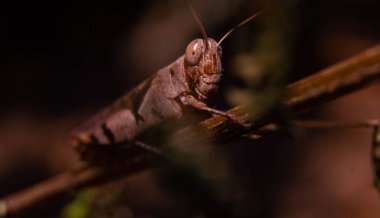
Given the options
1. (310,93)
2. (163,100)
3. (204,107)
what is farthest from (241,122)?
(163,100)

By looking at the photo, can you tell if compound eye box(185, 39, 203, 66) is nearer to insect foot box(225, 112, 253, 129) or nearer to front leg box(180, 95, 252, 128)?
front leg box(180, 95, 252, 128)

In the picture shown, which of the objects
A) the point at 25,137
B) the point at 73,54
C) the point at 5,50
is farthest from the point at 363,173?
the point at 5,50

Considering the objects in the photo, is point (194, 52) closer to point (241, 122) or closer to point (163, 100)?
point (163, 100)

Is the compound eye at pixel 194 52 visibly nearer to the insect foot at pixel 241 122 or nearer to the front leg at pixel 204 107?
the front leg at pixel 204 107

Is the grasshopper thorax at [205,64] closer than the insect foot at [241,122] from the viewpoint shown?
No

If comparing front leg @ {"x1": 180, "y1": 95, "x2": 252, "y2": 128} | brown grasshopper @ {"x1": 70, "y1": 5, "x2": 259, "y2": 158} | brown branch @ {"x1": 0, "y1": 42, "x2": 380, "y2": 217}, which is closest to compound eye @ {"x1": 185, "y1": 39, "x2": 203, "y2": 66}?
brown grasshopper @ {"x1": 70, "y1": 5, "x2": 259, "y2": 158}

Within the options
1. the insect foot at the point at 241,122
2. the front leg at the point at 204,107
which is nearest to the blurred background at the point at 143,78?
the front leg at the point at 204,107
